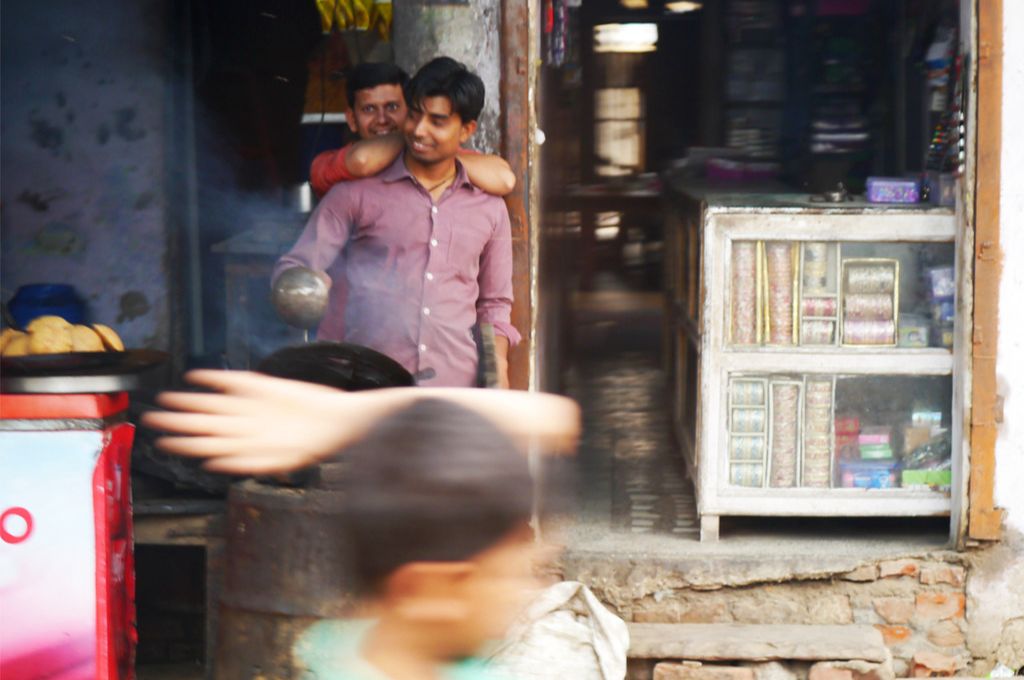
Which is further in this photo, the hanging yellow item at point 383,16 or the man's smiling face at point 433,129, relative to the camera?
the hanging yellow item at point 383,16

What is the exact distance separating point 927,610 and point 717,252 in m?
1.53

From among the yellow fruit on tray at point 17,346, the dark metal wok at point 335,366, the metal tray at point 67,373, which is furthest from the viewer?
the yellow fruit on tray at point 17,346

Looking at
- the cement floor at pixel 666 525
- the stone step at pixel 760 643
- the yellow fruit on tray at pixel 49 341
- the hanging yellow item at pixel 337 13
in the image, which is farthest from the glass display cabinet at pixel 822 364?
the yellow fruit on tray at pixel 49 341

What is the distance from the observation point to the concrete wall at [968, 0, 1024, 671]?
5125mm

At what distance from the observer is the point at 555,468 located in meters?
5.86

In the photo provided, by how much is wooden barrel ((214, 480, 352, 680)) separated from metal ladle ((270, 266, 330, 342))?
20.6 inches

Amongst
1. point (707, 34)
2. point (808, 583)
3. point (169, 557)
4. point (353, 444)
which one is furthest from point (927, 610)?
point (707, 34)

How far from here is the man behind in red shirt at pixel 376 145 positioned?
4.75 meters

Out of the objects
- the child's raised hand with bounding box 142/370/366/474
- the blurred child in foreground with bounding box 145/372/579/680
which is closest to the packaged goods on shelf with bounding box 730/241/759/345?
the child's raised hand with bounding box 142/370/366/474

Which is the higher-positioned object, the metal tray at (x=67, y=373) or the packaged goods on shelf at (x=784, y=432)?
the metal tray at (x=67, y=373)

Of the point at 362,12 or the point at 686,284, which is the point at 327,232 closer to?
the point at 362,12

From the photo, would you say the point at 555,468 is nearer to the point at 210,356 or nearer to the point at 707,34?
the point at 210,356

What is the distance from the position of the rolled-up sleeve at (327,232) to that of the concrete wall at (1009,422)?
2.23m

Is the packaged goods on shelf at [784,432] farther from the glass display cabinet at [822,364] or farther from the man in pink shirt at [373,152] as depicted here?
the man in pink shirt at [373,152]
